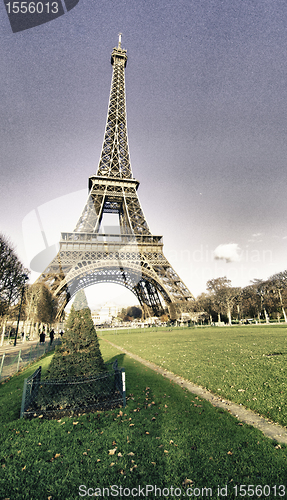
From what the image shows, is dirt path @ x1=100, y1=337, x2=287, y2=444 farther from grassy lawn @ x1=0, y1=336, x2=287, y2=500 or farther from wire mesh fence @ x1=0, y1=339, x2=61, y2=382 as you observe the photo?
wire mesh fence @ x1=0, y1=339, x2=61, y2=382

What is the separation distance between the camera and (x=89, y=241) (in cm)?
3894

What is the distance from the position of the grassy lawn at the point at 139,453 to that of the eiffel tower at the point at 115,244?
29.5 meters

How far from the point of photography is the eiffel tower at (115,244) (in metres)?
36.8

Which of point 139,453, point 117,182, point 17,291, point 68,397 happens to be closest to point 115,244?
point 117,182

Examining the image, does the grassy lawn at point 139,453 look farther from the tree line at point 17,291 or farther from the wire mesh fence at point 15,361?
the tree line at point 17,291

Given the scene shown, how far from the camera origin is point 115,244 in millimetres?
41281

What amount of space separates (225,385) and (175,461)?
13.4ft

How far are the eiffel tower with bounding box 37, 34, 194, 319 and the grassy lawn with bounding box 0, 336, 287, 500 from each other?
1160 inches

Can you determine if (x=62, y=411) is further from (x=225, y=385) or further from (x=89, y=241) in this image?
(x=89, y=241)

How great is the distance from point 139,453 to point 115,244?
37912 millimetres

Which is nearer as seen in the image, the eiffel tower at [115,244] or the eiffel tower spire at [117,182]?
the eiffel tower at [115,244]

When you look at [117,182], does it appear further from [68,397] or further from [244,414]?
[244,414]

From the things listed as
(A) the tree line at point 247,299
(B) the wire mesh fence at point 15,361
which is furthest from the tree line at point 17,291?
(A) the tree line at point 247,299

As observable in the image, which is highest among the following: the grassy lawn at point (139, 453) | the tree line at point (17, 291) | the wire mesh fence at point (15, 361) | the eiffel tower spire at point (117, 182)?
the eiffel tower spire at point (117, 182)
